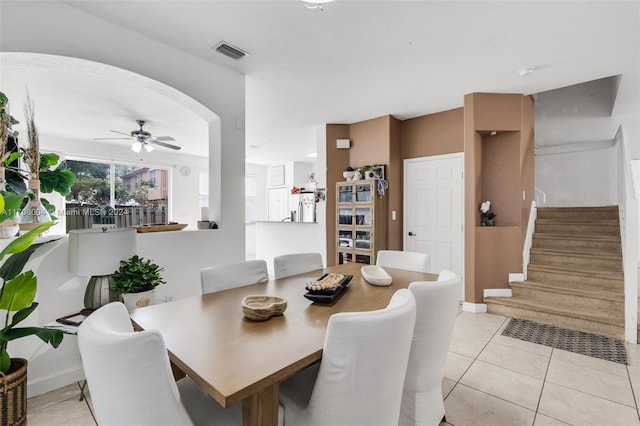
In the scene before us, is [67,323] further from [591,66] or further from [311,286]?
[591,66]

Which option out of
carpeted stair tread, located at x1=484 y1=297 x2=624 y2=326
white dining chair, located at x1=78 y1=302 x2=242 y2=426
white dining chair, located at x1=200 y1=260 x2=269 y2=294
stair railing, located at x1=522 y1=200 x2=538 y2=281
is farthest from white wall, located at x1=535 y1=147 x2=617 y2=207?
white dining chair, located at x1=78 y1=302 x2=242 y2=426

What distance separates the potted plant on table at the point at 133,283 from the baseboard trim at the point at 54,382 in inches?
29.7

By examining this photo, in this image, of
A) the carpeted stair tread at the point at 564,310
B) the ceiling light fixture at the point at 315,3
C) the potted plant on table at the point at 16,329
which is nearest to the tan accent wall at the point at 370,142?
the carpeted stair tread at the point at 564,310

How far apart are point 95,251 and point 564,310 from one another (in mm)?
4356

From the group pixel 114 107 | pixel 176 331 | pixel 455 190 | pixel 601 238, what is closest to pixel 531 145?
pixel 455 190

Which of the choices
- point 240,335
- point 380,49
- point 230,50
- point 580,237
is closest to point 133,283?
point 240,335

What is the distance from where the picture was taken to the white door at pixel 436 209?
167 inches

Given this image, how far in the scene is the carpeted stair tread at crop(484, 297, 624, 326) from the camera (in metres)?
3.04

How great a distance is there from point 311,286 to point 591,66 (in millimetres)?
3590

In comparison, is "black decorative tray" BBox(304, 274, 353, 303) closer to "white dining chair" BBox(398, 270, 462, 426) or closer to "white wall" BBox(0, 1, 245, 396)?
"white dining chair" BBox(398, 270, 462, 426)

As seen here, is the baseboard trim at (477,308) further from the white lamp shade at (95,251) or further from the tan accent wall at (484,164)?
the white lamp shade at (95,251)

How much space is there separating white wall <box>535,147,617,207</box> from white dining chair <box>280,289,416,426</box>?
6.96 meters

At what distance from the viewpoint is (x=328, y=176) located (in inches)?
195

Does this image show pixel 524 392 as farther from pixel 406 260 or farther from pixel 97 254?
pixel 97 254
